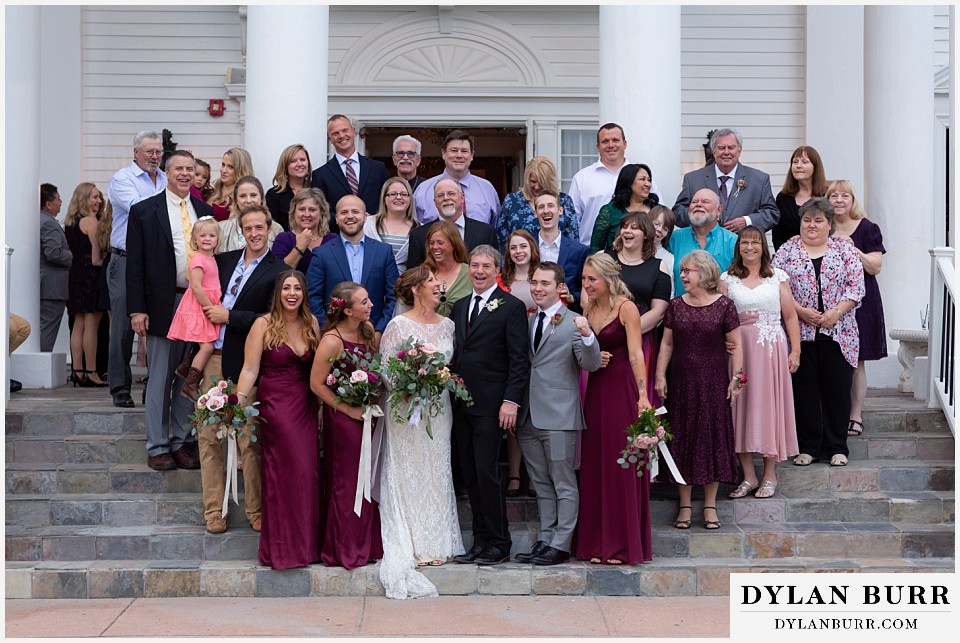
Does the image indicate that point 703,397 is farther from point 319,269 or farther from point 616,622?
point 319,269

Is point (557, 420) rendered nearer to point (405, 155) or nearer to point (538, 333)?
point (538, 333)

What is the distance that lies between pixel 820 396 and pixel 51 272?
6443 millimetres

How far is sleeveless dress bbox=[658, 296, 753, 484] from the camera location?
23.5 feet

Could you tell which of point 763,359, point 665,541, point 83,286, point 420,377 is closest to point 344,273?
point 420,377

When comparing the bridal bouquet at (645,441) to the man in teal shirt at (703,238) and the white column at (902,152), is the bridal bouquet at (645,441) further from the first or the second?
the white column at (902,152)

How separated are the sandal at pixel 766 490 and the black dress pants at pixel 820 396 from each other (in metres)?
0.49

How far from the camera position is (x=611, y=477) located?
6926mm

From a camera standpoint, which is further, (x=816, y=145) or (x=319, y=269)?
(x=816, y=145)

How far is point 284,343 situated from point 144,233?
148 cm

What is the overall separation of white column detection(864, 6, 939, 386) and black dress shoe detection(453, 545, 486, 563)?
209 inches

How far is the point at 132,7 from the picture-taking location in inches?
497

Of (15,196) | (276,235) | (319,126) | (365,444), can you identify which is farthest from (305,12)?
(365,444)

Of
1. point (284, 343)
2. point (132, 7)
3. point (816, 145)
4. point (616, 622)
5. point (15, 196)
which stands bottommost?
point (616, 622)

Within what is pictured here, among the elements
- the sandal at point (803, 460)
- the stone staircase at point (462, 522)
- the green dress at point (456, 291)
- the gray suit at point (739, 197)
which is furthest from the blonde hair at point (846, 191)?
the green dress at point (456, 291)
